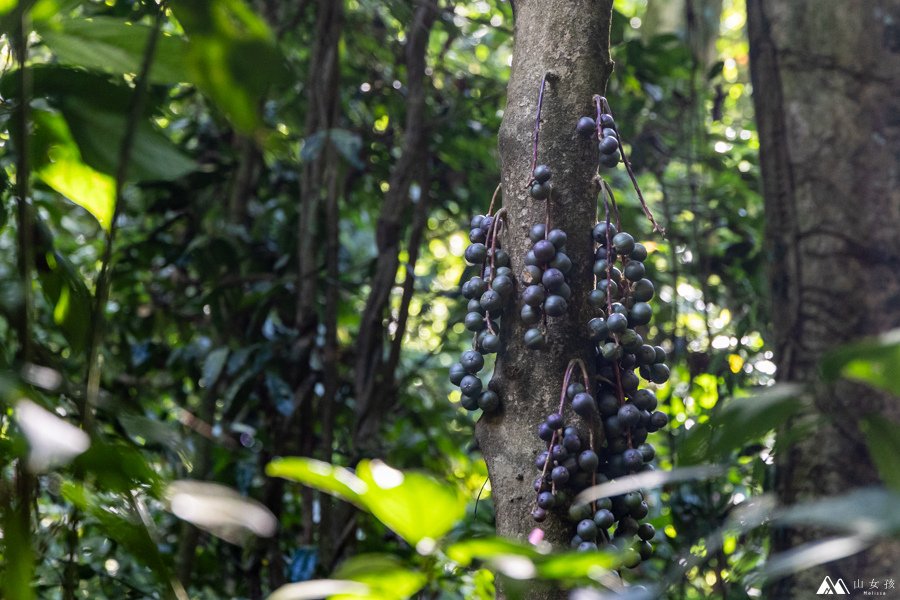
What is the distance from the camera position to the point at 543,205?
992 millimetres

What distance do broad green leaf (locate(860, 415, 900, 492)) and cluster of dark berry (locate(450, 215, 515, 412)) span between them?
1.86 ft

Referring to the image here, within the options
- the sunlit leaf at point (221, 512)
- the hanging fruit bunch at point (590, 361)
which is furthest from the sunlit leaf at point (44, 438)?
the hanging fruit bunch at point (590, 361)

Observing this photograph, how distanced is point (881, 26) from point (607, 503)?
5.10 feet

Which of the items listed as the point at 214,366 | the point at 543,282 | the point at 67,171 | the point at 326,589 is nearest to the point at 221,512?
the point at 326,589

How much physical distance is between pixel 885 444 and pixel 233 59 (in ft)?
1.19

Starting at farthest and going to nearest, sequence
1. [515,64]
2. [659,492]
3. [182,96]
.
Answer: [182,96] → [659,492] → [515,64]

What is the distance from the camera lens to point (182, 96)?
2258mm

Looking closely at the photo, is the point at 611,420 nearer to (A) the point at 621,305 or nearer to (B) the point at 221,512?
(A) the point at 621,305

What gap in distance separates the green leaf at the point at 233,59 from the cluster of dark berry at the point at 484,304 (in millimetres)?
584

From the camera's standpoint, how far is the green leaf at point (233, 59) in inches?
15.4

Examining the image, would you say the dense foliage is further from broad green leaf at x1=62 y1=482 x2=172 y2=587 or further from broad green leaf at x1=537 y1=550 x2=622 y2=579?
broad green leaf at x1=537 y1=550 x2=622 y2=579

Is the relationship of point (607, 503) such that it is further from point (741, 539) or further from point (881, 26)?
point (881, 26)

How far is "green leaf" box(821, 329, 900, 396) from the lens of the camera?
359 millimetres

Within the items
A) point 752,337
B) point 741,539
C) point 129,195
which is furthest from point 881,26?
point 129,195
